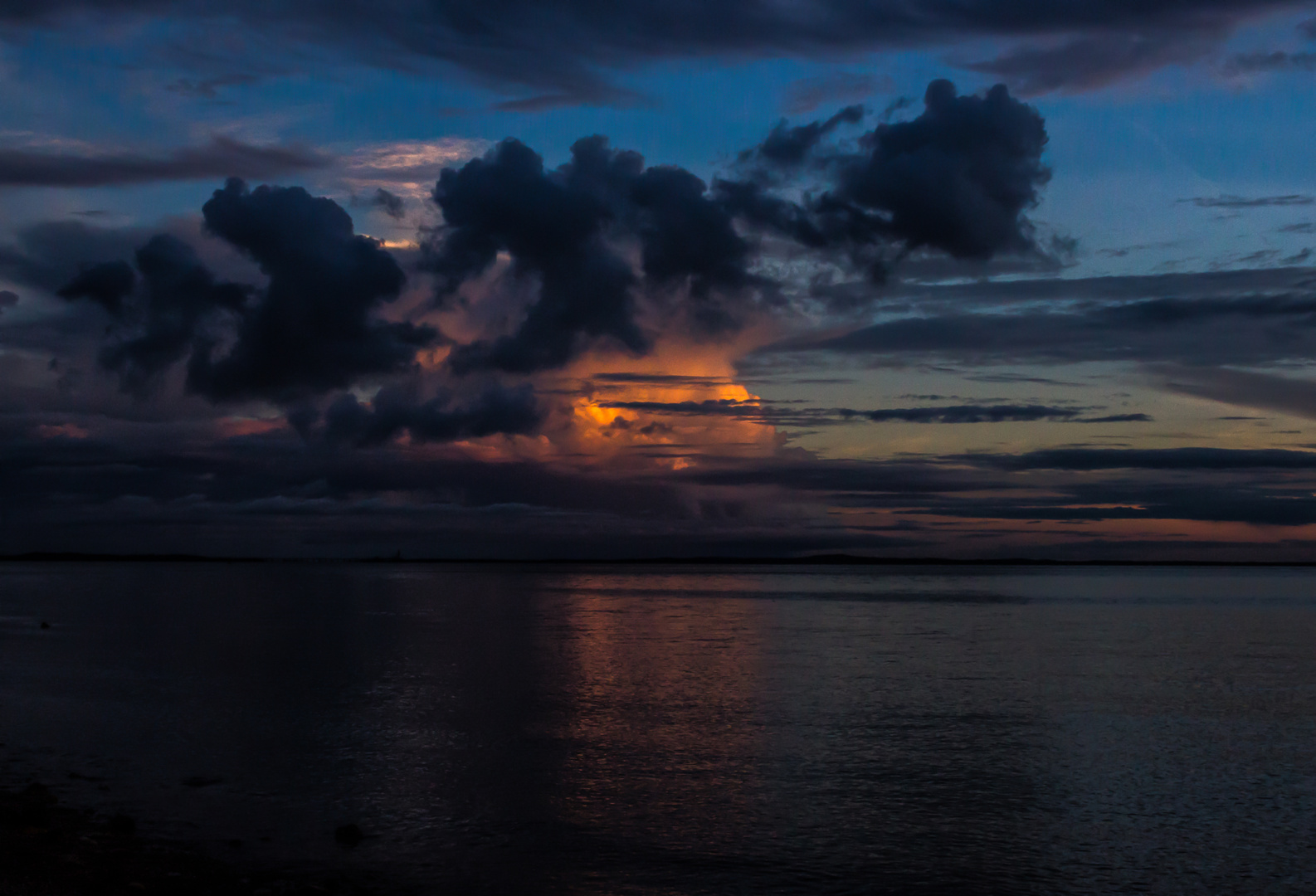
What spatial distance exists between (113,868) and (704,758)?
48.1ft

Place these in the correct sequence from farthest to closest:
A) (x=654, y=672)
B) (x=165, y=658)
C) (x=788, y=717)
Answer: (x=165, y=658) → (x=654, y=672) → (x=788, y=717)

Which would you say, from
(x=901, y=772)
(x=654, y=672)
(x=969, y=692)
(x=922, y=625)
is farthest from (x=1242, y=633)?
(x=901, y=772)

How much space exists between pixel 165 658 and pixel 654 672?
2573cm

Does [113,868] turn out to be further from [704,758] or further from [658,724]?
[658,724]

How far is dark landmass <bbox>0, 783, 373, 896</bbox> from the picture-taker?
16.5 metres

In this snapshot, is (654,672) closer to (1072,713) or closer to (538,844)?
(1072,713)

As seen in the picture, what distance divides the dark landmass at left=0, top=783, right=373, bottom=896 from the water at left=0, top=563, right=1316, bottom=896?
88 centimetres

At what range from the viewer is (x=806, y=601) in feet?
412

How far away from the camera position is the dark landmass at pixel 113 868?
1653 cm

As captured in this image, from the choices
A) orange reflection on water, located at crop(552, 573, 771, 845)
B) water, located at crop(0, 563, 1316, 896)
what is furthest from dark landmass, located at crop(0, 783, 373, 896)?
orange reflection on water, located at crop(552, 573, 771, 845)

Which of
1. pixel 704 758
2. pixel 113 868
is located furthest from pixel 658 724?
pixel 113 868

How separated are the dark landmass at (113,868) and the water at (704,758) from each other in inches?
34.8

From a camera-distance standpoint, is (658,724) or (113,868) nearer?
(113,868)

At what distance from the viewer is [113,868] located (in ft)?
57.7
